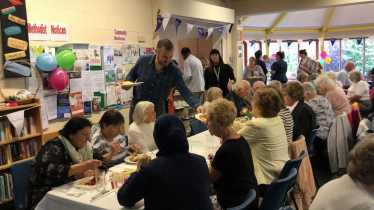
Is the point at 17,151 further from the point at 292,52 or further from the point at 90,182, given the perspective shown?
the point at 292,52

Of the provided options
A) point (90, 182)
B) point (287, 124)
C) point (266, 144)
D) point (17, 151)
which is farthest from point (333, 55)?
point (90, 182)

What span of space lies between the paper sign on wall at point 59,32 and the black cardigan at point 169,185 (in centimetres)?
289

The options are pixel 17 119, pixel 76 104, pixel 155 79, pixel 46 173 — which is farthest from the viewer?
pixel 76 104

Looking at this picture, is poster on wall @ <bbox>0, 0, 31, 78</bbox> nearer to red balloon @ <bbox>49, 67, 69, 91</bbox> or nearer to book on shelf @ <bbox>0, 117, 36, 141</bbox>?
red balloon @ <bbox>49, 67, 69, 91</bbox>

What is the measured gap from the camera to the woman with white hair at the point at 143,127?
329cm

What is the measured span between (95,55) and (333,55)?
11964 millimetres

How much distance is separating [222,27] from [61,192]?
6.22 metres

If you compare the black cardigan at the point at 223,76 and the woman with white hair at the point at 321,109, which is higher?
the black cardigan at the point at 223,76

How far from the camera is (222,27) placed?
767 centimetres

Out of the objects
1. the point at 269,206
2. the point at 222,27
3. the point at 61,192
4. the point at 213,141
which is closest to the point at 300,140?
the point at 213,141

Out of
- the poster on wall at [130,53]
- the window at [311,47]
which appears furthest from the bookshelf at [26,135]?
the window at [311,47]

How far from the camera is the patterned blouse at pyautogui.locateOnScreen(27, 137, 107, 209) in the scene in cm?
228

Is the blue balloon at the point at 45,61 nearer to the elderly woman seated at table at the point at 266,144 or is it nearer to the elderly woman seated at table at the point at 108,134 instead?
the elderly woman seated at table at the point at 108,134

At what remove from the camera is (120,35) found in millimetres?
5059
